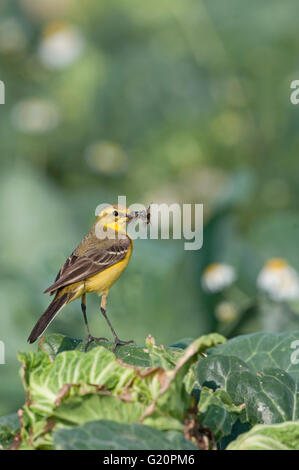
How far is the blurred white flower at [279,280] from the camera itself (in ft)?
17.2

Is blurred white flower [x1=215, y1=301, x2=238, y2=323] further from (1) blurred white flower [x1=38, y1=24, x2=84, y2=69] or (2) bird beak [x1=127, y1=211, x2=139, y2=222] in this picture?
(1) blurred white flower [x1=38, y1=24, x2=84, y2=69]

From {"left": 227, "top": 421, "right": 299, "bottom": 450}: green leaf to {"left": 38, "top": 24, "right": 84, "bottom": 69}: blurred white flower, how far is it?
687 cm

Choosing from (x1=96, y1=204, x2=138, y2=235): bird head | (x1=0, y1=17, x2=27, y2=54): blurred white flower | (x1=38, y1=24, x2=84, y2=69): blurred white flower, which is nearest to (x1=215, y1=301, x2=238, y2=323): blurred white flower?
(x1=96, y1=204, x2=138, y2=235): bird head

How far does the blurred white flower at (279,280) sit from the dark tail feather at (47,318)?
2405mm

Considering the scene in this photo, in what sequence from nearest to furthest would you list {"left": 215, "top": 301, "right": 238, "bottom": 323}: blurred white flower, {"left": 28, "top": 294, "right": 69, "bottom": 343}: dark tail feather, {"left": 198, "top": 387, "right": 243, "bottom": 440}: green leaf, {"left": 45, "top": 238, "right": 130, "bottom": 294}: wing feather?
{"left": 198, "top": 387, "right": 243, "bottom": 440}: green leaf
{"left": 28, "top": 294, "right": 69, "bottom": 343}: dark tail feather
{"left": 45, "top": 238, "right": 130, "bottom": 294}: wing feather
{"left": 215, "top": 301, "right": 238, "bottom": 323}: blurred white flower

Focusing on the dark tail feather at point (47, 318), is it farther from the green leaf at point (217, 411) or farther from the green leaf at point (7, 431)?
the green leaf at point (217, 411)

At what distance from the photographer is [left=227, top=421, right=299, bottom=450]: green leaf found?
1.96 m

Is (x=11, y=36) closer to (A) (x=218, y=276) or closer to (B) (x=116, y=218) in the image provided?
(A) (x=218, y=276)

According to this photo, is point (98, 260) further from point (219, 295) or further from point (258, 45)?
point (258, 45)

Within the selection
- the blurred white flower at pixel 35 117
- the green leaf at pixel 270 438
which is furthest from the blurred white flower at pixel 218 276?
the blurred white flower at pixel 35 117

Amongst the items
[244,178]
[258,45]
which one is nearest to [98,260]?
[244,178]

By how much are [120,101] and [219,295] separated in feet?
11.8

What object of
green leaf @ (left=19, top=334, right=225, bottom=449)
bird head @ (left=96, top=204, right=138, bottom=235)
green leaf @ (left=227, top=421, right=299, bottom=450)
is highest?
bird head @ (left=96, top=204, right=138, bottom=235)

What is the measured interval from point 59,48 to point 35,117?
42.7 inches
